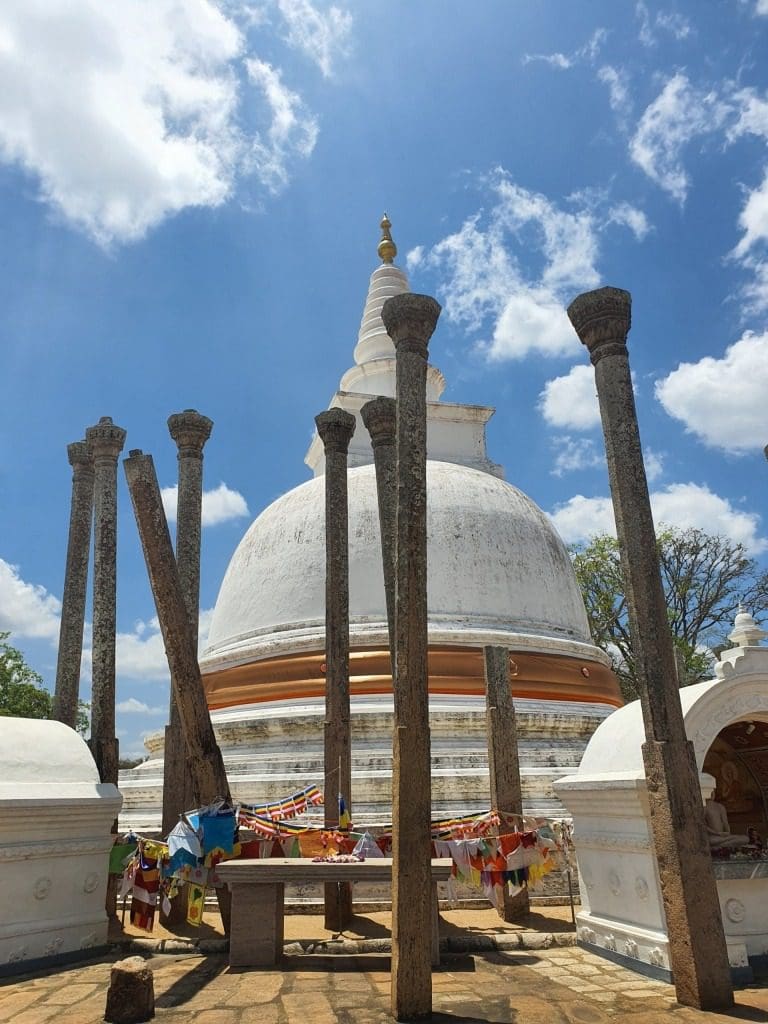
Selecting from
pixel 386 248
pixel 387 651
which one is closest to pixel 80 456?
pixel 387 651

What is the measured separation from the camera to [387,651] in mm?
13703

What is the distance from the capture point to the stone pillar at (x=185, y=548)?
30.6 ft

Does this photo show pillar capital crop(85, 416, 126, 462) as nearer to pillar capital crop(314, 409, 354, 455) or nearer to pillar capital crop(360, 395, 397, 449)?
pillar capital crop(314, 409, 354, 455)

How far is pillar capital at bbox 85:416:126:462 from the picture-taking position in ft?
34.4

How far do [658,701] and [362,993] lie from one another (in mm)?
3054

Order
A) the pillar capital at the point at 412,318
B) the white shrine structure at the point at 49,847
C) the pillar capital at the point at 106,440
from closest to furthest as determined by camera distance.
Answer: the pillar capital at the point at 412,318
the white shrine structure at the point at 49,847
the pillar capital at the point at 106,440

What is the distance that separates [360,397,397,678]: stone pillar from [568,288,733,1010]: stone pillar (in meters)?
2.76

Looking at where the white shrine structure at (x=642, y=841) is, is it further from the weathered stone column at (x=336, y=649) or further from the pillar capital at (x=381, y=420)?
the pillar capital at (x=381, y=420)

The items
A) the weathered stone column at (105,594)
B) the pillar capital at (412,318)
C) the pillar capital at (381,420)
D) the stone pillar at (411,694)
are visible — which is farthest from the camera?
the pillar capital at (381,420)

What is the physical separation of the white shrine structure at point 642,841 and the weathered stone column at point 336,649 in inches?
102

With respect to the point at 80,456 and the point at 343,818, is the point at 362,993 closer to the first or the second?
the point at 343,818

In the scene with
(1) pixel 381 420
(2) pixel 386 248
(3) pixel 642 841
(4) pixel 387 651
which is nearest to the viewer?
(3) pixel 642 841

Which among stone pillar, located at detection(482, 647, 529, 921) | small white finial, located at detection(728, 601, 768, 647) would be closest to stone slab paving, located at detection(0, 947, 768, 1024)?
stone pillar, located at detection(482, 647, 529, 921)

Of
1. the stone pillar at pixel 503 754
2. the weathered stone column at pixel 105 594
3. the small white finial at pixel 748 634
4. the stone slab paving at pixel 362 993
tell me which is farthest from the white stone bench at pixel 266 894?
the small white finial at pixel 748 634
